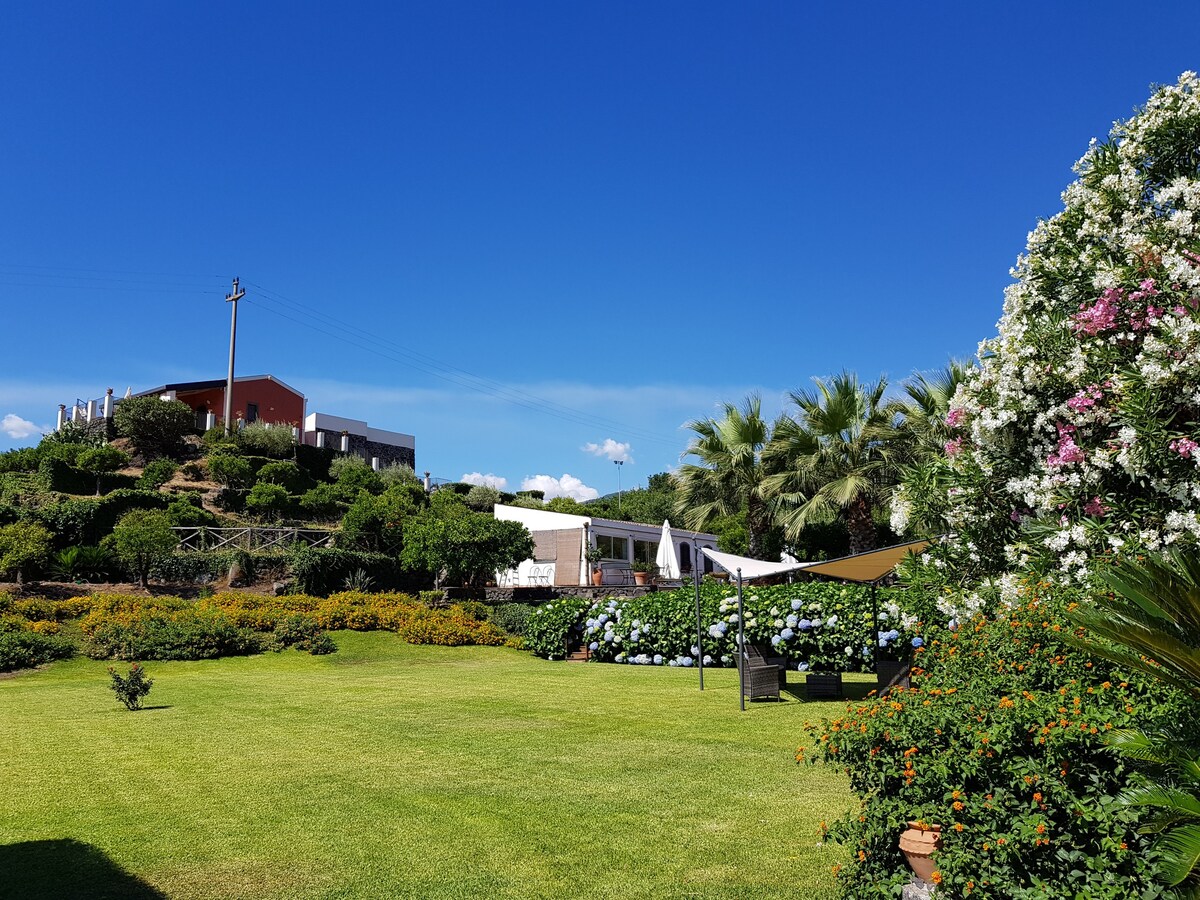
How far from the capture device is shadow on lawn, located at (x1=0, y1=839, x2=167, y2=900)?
4535mm

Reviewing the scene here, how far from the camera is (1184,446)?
5926 millimetres

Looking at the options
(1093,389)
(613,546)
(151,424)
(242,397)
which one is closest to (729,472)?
(613,546)

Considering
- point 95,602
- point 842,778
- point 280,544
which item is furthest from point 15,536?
point 842,778

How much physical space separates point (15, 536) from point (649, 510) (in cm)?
4729

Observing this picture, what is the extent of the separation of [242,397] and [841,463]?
4228cm

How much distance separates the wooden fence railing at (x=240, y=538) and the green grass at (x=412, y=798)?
1589 cm

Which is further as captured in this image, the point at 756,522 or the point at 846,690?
the point at 756,522

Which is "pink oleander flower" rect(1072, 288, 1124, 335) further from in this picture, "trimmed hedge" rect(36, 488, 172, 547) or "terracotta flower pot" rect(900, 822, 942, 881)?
"trimmed hedge" rect(36, 488, 172, 547)

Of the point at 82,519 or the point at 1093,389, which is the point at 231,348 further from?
the point at 1093,389

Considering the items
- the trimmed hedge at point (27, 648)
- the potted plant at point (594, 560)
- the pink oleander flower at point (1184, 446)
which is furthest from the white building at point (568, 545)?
the pink oleander flower at point (1184, 446)

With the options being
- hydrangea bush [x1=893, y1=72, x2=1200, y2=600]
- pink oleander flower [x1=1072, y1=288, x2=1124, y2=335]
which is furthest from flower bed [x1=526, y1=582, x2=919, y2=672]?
pink oleander flower [x1=1072, y1=288, x2=1124, y2=335]

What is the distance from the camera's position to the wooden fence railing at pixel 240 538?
27.4 metres

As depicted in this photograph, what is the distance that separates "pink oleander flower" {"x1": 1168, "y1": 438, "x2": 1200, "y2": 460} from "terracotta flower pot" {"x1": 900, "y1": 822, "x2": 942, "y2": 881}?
3594 mm

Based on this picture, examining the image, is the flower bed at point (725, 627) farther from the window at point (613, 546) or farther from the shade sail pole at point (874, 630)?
the window at point (613, 546)
